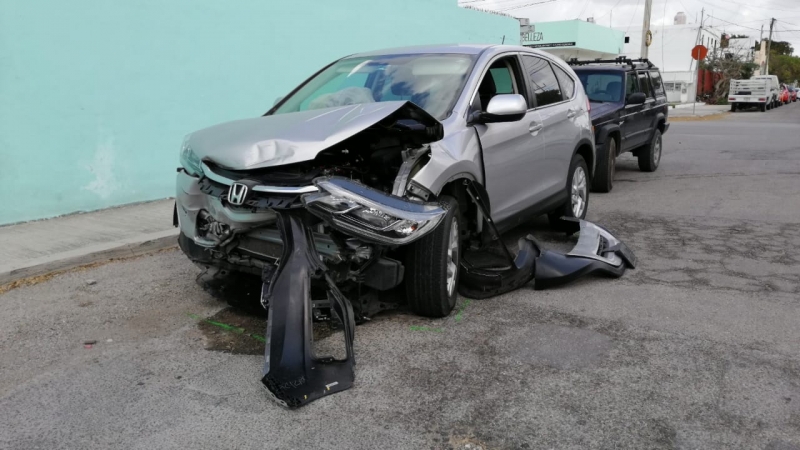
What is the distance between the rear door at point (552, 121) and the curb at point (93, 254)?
3718 millimetres


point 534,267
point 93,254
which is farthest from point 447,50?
point 93,254

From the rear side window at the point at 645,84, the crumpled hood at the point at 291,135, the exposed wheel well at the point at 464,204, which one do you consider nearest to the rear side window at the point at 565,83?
the exposed wheel well at the point at 464,204

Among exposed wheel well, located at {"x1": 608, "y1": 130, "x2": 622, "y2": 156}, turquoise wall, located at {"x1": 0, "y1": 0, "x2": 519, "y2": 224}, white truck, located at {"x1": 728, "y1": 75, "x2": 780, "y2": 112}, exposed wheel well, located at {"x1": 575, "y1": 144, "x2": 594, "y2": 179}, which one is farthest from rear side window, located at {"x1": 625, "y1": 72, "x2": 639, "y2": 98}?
white truck, located at {"x1": 728, "y1": 75, "x2": 780, "y2": 112}

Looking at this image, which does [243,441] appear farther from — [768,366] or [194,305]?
[768,366]

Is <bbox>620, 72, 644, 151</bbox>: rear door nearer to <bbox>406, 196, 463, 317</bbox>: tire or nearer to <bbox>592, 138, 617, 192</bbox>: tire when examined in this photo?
<bbox>592, 138, 617, 192</bbox>: tire

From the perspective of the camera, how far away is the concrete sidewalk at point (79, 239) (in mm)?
6008

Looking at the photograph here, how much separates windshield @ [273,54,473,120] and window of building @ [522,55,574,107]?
36.2 inches

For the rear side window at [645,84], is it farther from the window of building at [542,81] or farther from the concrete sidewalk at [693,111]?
the concrete sidewalk at [693,111]

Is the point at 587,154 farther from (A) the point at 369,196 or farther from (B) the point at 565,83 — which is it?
(A) the point at 369,196

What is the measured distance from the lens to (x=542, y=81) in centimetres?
639

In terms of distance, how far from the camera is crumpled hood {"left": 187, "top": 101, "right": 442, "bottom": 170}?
12.7 feet

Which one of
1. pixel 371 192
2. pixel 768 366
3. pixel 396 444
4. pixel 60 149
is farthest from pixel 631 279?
pixel 60 149

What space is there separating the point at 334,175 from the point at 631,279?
2.85 meters

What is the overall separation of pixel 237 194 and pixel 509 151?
245cm
